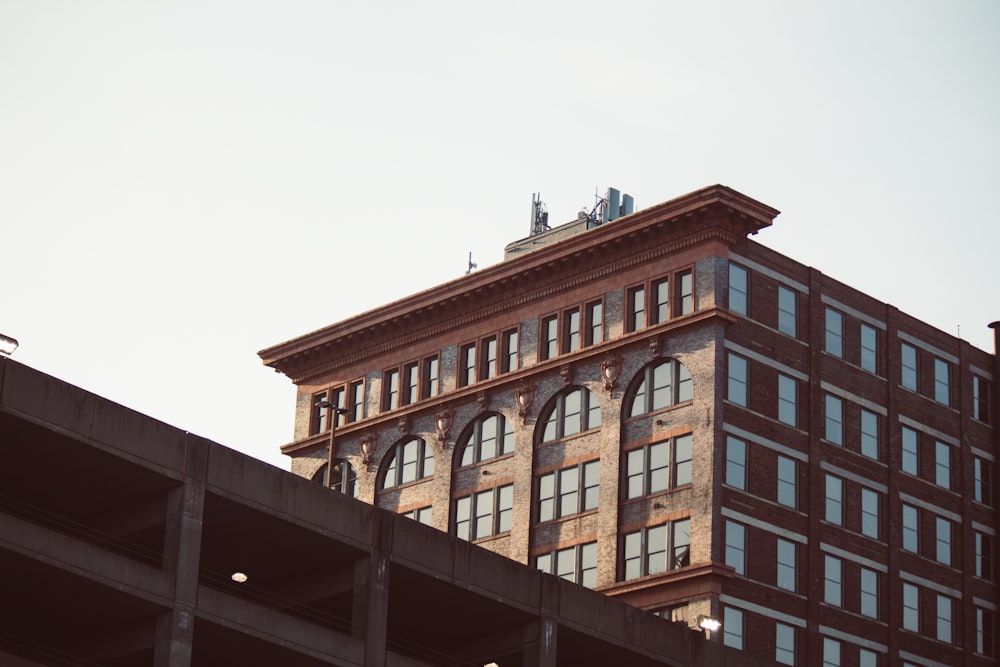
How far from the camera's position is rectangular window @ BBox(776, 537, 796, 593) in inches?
3258

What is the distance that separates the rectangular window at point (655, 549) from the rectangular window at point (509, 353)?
11.3m

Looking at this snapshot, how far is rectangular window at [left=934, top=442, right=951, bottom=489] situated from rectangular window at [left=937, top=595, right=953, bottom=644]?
17.1ft

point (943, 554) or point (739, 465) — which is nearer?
point (739, 465)

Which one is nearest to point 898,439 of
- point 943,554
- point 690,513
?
point 943,554

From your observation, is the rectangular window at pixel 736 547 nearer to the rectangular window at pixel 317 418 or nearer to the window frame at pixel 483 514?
the window frame at pixel 483 514

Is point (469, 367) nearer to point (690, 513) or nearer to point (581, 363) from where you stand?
point (581, 363)

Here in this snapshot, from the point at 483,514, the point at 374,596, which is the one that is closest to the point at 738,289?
the point at 483,514

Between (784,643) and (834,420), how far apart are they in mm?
10509

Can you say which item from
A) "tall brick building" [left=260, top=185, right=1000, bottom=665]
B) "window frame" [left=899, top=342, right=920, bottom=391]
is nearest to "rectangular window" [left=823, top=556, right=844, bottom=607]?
"tall brick building" [left=260, top=185, right=1000, bottom=665]

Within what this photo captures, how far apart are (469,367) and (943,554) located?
74.2 feet

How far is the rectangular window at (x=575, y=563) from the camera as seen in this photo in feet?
278

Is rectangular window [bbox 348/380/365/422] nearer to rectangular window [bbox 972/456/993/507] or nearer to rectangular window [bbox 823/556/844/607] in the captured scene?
rectangular window [bbox 823/556/844/607]

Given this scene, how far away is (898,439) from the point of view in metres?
89.9

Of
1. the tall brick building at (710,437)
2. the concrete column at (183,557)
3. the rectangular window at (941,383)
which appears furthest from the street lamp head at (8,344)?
the rectangular window at (941,383)
